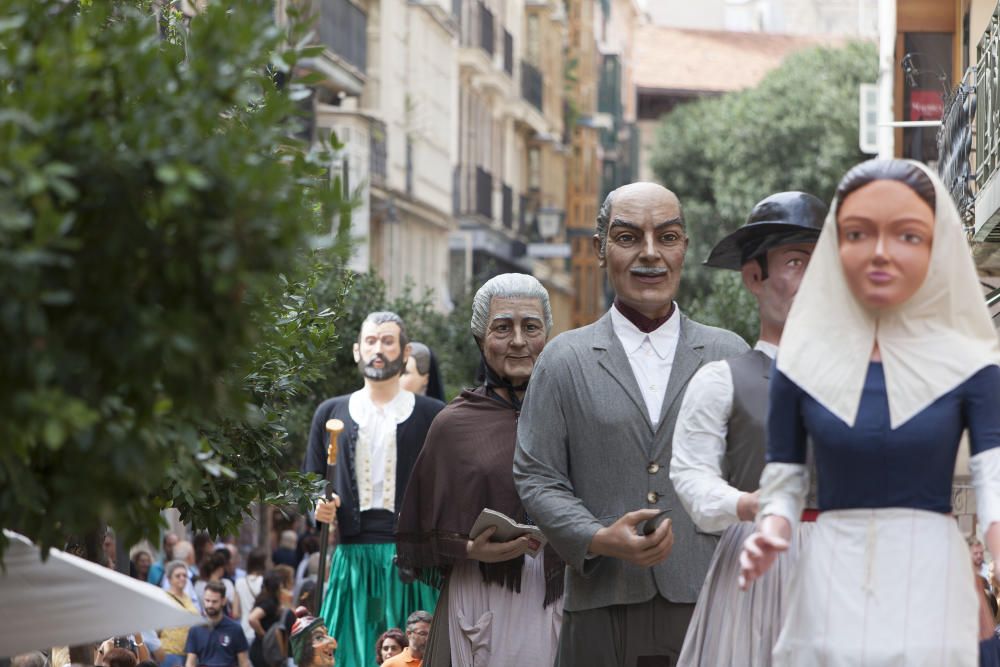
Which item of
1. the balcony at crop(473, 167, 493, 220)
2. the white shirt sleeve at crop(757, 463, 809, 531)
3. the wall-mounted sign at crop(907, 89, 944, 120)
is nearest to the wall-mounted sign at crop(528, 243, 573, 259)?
the balcony at crop(473, 167, 493, 220)

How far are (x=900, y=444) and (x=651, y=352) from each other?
6.73 feet

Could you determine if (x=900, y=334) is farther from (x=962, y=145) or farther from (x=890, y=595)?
(x=962, y=145)

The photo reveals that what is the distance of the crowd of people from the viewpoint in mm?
5312

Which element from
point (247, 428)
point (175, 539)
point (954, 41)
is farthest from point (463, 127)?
point (247, 428)

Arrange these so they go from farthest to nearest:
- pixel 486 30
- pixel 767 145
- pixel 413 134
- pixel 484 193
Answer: pixel 767 145 → pixel 484 193 → pixel 486 30 → pixel 413 134

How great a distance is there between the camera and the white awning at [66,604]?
21.2 feet

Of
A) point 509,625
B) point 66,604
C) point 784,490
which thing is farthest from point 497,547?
point 784,490

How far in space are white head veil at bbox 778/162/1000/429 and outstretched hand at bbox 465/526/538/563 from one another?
9.28 ft

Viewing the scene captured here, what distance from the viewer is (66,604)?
22.1 feet

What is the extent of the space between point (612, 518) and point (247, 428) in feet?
6.21

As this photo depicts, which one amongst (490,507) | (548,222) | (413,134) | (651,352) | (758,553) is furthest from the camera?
(548,222)

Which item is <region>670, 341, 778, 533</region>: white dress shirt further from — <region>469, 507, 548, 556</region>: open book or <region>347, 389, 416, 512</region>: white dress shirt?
<region>347, 389, 416, 512</region>: white dress shirt

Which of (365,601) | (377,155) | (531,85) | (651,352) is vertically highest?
(531,85)

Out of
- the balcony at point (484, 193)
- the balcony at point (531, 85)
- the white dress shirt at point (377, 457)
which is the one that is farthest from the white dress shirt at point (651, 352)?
the balcony at point (531, 85)
